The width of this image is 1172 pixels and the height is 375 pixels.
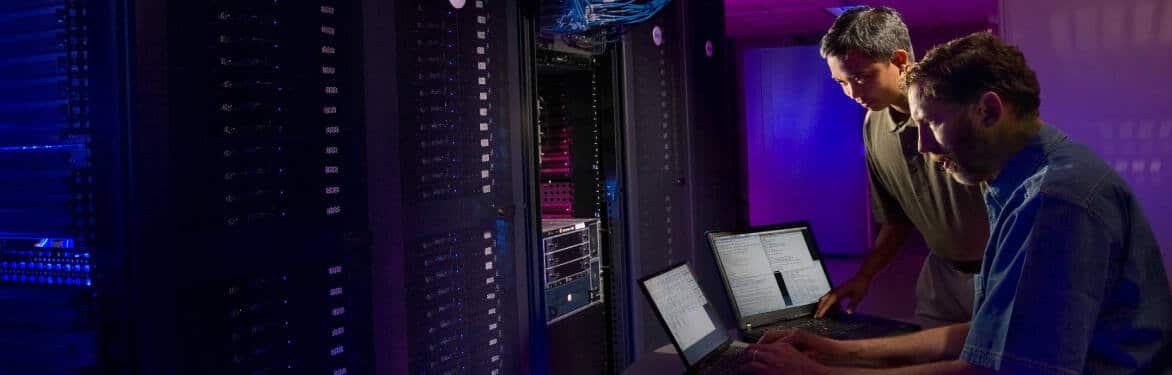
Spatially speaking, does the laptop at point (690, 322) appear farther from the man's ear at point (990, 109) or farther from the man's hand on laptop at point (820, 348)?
the man's ear at point (990, 109)

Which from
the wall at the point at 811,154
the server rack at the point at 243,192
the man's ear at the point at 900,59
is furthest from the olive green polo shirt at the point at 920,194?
the wall at the point at 811,154

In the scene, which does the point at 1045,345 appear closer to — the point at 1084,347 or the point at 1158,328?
the point at 1084,347

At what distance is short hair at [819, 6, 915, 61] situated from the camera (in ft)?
6.67

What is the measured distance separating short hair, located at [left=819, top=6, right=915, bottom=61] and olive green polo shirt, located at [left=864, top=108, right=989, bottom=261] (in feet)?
0.64

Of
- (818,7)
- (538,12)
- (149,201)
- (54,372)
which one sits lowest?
(54,372)

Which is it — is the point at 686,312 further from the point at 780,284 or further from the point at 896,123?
the point at 896,123

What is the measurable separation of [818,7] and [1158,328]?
6547 mm

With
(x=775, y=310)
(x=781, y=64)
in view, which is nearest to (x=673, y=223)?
(x=775, y=310)

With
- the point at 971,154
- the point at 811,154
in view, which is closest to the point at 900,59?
the point at 971,154

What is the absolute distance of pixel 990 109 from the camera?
46.6 inches

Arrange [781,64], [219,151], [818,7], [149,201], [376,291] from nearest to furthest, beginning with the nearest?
1. [149,201]
2. [219,151]
3. [376,291]
4. [818,7]
5. [781,64]

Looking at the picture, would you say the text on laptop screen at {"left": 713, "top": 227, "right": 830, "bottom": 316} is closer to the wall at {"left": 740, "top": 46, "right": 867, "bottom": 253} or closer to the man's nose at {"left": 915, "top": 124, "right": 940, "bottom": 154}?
the man's nose at {"left": 915, "top": 124, "right": 940, "bottom": 154}

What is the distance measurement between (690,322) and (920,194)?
0.77 metres

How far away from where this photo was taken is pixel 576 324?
8.50ft
